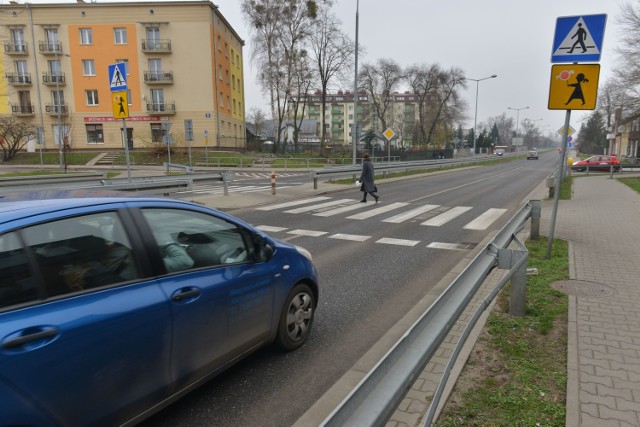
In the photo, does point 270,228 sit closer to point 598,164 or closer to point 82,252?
point 82,252

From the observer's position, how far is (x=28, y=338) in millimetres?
1896

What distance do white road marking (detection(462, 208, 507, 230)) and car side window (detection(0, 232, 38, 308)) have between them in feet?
31.5

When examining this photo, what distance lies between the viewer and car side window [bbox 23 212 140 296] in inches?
85.7

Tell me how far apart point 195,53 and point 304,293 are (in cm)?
4574

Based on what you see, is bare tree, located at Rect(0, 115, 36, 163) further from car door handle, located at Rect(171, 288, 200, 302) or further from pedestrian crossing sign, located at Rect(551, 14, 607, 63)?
car door handle, located at Rect(171, 288, 200, 302)

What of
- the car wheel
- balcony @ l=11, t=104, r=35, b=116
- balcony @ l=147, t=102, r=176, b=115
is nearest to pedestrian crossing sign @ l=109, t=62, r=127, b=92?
the car wheel

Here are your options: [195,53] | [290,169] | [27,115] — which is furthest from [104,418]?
[27,115]

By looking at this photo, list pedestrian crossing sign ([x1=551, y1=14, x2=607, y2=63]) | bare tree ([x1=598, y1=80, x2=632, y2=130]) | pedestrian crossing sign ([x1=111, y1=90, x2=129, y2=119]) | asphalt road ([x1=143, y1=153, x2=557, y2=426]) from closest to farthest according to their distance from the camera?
1. asphalt road ([x1=143, y1=153, x2=557, y2=426])
2. pedestrian crossing sign ([x1=551, y1=14, x2=607, y2=63])
3. pedestrian crossing sign ([x1=111, y1=90, x2=129, y2=119])
4. bare tree ([x1=598, y1=80, x2=632, y2=130])

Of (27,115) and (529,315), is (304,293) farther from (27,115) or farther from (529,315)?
(27,115)

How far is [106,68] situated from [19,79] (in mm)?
9832

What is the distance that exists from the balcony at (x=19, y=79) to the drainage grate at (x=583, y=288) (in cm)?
5333

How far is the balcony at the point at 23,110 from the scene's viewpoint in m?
43.9

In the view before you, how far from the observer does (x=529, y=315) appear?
444 centimetres

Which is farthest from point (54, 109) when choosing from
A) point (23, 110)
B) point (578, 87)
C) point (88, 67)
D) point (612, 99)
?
point (612, 99)
